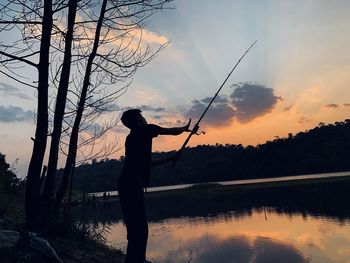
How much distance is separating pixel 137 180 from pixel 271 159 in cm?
11425

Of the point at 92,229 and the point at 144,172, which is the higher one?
the point at 144,172

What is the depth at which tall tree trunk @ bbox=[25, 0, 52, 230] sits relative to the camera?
324 inches

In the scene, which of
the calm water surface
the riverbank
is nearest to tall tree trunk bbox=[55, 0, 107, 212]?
the riverbank

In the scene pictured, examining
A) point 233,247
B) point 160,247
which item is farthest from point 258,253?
point 160,247

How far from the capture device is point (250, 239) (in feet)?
89.1

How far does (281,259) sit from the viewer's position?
68.2 feet

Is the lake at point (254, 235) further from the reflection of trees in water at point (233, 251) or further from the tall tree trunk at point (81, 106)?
the tall tree trunk at point (81, 106)

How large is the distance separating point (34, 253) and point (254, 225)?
27.6 metres

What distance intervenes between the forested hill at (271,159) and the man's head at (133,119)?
92.7m

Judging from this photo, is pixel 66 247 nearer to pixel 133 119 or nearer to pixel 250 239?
pixel 133 119

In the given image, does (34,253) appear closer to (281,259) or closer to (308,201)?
(281,259)

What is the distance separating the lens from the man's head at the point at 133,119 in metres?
5.70

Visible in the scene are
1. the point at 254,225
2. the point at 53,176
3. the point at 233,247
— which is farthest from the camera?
the point at 254,225

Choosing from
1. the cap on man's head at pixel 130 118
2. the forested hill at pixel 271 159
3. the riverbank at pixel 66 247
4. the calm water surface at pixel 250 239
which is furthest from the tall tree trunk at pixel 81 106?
the forested hill at pixel 271 159
